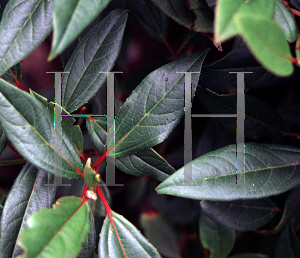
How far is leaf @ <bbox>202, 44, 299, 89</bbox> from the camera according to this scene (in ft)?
1.72

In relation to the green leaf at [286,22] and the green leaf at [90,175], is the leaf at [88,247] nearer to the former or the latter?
the green leaf at [90,175]

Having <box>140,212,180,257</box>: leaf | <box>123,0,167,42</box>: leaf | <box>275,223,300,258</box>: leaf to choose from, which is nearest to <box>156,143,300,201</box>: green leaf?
<box>275,223,300,258</box>: leaf

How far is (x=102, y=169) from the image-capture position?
761mm

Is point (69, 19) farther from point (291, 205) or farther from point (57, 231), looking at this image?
point (291, 205)

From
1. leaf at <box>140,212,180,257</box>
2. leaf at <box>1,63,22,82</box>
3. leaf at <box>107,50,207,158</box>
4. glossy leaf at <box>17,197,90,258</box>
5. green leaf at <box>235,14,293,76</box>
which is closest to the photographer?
green leaf at <box>235,14,293,76</box>

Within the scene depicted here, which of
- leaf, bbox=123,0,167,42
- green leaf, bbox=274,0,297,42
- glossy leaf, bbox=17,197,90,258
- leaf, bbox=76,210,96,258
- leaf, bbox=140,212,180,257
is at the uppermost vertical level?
leaf, bbox=123,0,167,42

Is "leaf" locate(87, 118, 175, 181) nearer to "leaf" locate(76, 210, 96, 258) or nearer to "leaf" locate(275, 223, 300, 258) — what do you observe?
"leaf" locate(76, 210, 96, 258)

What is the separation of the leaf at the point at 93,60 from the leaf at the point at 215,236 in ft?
1.59

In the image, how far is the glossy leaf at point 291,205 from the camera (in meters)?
0.65

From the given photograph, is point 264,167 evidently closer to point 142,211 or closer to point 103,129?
point 103,129

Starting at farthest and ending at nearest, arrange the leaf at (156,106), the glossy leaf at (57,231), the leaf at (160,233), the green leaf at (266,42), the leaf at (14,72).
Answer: the leaf at (160,233), the leaf at (14,72), the leaf at (156,106), the glossy leaf at (57,231), the green leaf at (266,42)

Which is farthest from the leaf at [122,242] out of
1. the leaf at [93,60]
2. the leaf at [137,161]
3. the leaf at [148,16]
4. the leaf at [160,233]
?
the leaf at [148,16]

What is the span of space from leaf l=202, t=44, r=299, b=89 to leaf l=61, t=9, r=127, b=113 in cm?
20

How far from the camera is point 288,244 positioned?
671 mm
